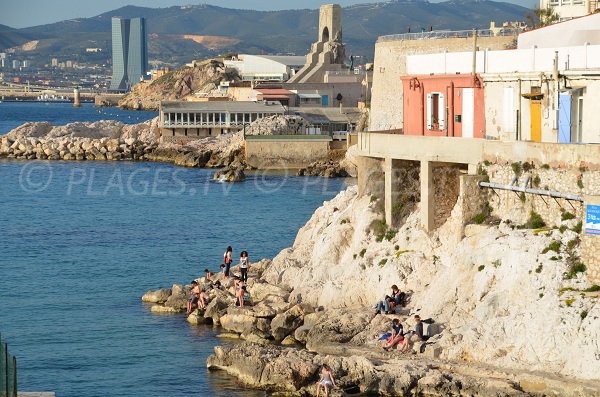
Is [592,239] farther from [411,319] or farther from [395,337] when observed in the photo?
[395,337]

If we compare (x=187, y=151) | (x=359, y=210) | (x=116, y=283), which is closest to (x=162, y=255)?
(x=116, y=283)

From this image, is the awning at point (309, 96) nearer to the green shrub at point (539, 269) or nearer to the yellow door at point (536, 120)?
the yellow door at point (536, 120)

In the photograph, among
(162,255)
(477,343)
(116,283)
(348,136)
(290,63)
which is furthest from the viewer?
(290,63)

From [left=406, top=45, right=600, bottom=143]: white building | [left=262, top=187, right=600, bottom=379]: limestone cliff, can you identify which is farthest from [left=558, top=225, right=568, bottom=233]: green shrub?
[left=406, top=45, right=600, bottom=143]: white building

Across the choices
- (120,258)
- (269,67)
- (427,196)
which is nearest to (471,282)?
(427,196)

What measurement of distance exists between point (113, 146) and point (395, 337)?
7018 centimetres

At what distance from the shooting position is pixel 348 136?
83.7 m

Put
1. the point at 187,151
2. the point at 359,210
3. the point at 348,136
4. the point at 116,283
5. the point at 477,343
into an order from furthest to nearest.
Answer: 1. the point at 187,151
2. the point at 348,136
3. the point at 116,283
4. the point at 359,210
5. the point at 477,343

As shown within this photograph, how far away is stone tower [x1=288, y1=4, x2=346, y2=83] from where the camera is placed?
132375mm

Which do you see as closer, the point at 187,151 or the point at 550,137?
the point at 550,137

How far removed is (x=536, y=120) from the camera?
29.4 m

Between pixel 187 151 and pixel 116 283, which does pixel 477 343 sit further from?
pixel 187 151

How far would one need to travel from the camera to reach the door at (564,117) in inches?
1113

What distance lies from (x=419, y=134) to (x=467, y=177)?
212 inches
